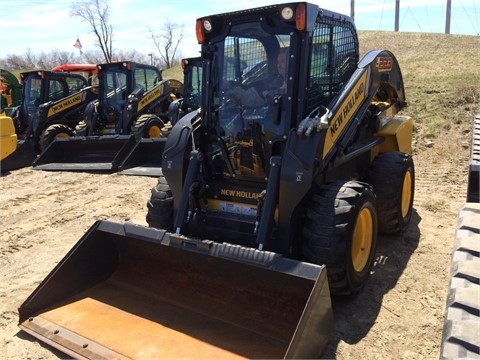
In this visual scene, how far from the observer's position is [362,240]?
3959 millimetres

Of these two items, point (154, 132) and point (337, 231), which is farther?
point (154, 132)

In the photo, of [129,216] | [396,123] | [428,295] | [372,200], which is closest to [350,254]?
[372,200]

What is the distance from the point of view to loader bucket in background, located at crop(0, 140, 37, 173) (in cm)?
1014

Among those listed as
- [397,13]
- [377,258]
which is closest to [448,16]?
[397,13]

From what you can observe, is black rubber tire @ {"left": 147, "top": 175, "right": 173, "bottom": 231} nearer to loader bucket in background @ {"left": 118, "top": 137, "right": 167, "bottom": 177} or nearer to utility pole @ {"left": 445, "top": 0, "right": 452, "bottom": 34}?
loader bucket in background @ {"left": 118, "top": 137, "right": 167, "bottom": 177}

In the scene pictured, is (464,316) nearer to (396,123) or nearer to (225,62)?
(225,62)

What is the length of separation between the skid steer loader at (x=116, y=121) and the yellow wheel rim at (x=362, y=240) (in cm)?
624

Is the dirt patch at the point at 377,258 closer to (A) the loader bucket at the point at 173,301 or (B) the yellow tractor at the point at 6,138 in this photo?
(A) the loader bucket at the point at 173,301

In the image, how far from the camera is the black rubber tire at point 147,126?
10.5 meters

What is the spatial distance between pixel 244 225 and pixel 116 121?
818cm

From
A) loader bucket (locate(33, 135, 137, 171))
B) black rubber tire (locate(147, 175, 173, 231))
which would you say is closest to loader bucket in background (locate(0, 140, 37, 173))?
loader bucket (locate(33, 135, 137, 171))

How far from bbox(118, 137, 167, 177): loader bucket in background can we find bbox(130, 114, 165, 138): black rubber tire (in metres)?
1.16

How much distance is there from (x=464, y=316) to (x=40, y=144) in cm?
1100

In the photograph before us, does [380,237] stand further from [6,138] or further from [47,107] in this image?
[47,107]
